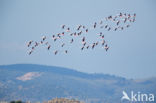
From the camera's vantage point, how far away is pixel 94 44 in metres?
144

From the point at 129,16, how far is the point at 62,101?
27.7 metres

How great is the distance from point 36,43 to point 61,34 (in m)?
7.08

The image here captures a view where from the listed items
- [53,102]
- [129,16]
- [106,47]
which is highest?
[129,16]

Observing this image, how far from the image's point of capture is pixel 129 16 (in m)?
152

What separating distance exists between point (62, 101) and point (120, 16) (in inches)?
1026

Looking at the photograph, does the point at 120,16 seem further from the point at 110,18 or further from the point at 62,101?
the point at 62,101

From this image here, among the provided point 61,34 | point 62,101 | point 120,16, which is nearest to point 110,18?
point 120,16

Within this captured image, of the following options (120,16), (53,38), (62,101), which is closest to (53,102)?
(62,101)

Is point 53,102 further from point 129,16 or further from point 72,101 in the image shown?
point 129,16

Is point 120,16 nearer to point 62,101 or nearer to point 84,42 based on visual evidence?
point 84,42

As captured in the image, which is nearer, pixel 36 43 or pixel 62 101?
pixel 36 43

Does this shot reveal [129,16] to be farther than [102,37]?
Yes

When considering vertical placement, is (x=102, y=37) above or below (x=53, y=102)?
above

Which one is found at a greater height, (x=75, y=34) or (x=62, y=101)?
(x=75, y=34)
